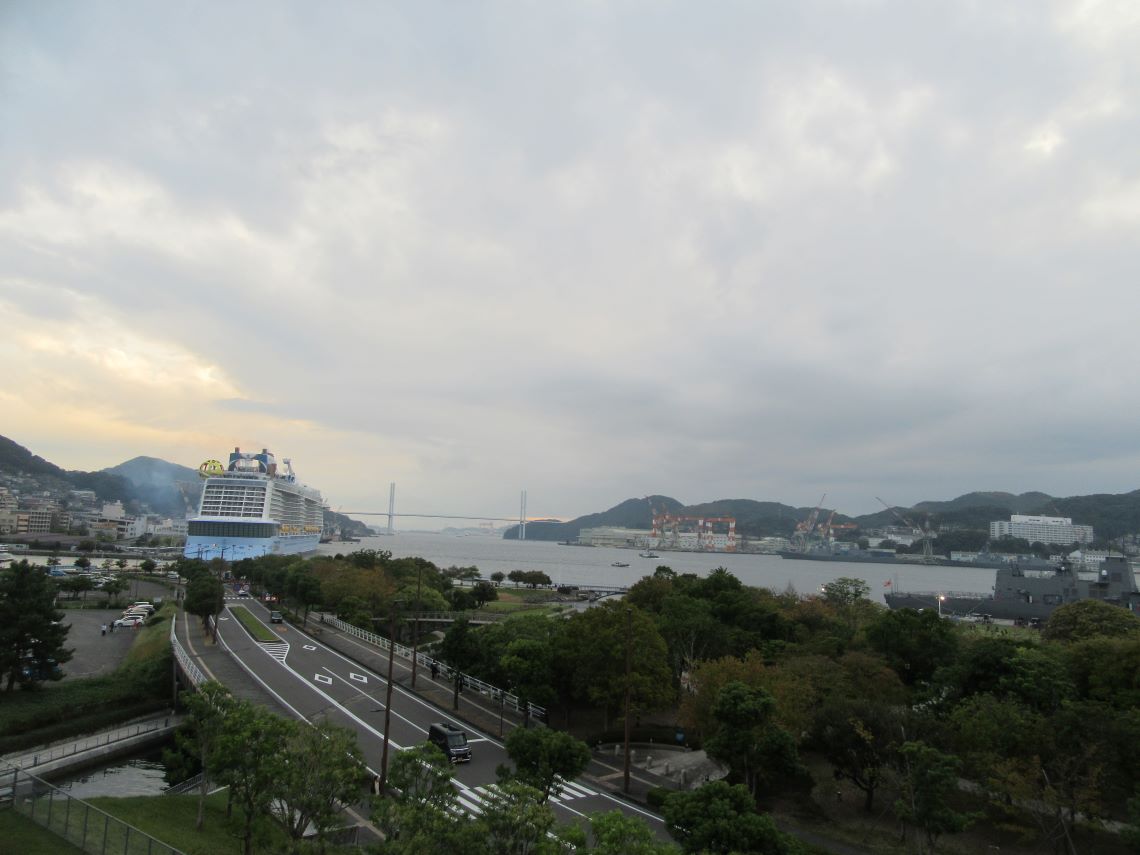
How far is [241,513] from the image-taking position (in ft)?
271

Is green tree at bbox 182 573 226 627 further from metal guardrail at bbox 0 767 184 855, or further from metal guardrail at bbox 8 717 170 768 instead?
metal guardrail at bbox 0 767 184 855

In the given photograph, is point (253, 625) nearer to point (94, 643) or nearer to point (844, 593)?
point (94, 643)

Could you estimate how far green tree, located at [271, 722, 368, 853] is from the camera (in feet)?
36.2

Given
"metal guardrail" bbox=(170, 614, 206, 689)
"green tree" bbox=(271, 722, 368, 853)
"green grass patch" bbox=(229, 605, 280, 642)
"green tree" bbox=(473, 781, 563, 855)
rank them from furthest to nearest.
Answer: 1. "green grass patch" bbox=(229, 605, 280, 642)
2. "metal guardrail" bbox=(170, 614, 206, 689)
3. "green tree" bbox=(271, 722, 368, 853)
4. "green tree" bbox=(473, 781, 563, 855)

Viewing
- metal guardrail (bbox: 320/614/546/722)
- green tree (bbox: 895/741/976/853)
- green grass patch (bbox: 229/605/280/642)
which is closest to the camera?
green tree (bbox: 895/741/976/853)

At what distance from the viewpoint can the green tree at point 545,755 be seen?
44.5 feet

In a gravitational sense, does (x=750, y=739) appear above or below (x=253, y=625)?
above

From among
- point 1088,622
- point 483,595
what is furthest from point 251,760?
point 483,595

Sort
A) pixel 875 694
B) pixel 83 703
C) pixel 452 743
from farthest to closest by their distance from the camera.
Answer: pixel 83 703
pixel 875 694
pixel 452 743

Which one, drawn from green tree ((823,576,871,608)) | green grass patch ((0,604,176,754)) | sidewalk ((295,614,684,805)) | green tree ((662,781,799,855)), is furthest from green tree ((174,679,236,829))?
green tree ((823,576,871,608))

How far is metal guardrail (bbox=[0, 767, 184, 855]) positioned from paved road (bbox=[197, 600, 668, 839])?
404 centimetres

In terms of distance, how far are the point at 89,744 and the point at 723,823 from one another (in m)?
22.5

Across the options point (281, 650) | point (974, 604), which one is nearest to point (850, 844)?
point (281, 650)

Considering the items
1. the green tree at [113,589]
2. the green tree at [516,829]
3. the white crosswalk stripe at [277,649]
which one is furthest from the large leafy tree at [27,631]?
the green tree at [113,589]
